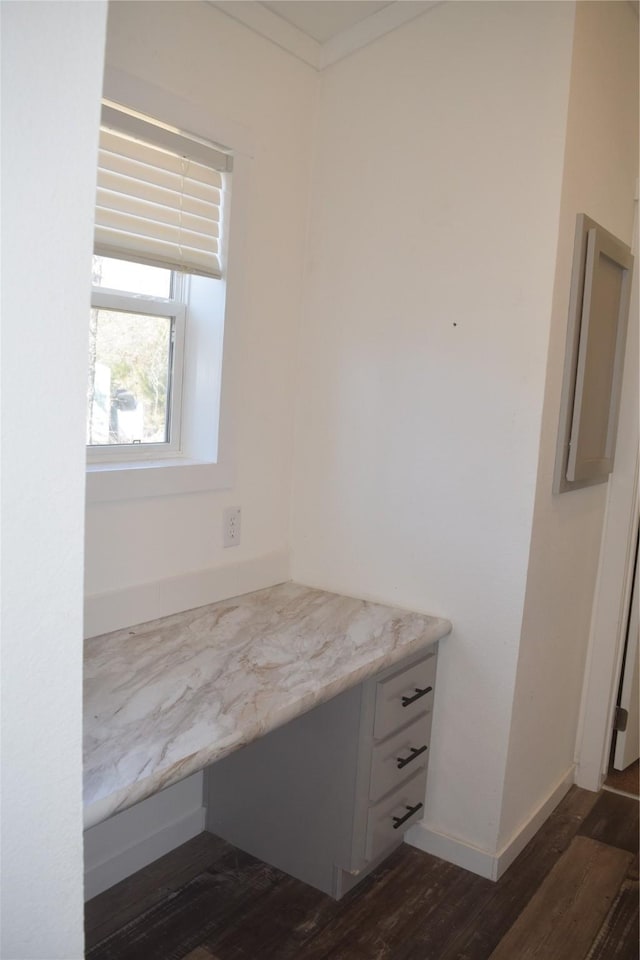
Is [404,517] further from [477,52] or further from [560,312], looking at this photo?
[477,52]

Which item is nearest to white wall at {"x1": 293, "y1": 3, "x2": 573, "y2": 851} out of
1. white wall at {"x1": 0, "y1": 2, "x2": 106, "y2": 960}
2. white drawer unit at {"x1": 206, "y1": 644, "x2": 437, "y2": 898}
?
white drawer unit at {"x1": 206, "y1": 644, "x2": 437, "y2": 898}

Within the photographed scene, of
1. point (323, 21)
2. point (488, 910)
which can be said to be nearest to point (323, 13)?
point (323, 21)

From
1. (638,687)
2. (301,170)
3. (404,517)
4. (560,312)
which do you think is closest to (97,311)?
(301,170)

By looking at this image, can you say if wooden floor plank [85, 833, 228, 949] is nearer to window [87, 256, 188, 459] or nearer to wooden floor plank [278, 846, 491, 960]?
wooden floor plank [278, 846, 491, 960]

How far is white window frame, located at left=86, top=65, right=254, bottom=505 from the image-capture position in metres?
2.11

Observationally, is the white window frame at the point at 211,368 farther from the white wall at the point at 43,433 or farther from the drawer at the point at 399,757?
the white wall at the point at 43,433

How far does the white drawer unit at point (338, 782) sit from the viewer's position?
2.04 meters

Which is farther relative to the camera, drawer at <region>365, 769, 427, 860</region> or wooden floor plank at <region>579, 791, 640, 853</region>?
wooden floor plank at <region>579, 791, 640, 853</region>

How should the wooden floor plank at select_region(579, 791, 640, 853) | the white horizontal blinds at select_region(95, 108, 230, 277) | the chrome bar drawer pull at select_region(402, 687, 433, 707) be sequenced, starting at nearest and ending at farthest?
the white horizontal blinds at select_region(95, 108, 230, 277), the chrome bar drawer pull at select_region(402, 687, 433, 707), the wooden floor plank at select_region(579, 791, 640, 853)

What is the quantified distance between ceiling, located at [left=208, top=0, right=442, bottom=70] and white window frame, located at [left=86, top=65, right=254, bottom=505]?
33 centimetres

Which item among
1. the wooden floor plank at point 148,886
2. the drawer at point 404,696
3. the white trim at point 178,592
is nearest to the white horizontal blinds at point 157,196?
the white trim at point 178,592

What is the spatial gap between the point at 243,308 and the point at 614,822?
7.22ft

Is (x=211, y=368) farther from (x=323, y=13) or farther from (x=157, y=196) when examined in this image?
(x=323, y=13)

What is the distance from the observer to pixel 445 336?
227 centimetres
